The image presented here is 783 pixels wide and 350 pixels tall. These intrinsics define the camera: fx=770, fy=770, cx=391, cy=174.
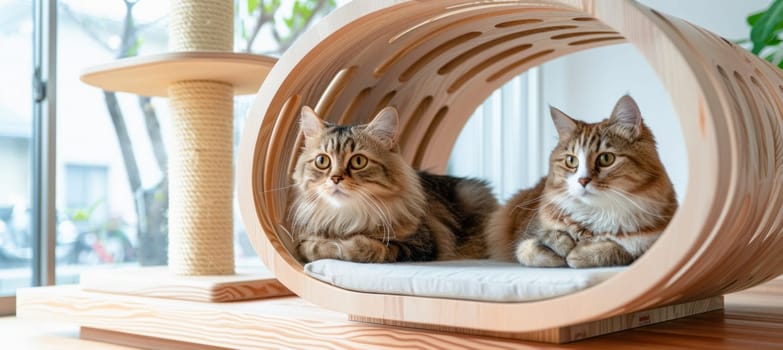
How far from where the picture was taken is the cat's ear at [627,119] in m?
1.49

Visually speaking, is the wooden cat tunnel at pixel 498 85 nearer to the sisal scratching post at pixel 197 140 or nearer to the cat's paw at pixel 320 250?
the cat's paw at pixel 320 250

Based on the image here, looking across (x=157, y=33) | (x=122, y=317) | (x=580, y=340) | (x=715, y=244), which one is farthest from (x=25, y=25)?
(x=715, y=244)

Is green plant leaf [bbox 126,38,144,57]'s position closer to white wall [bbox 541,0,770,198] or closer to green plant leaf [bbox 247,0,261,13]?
green plant leaf [bbox 247,0,261,13]

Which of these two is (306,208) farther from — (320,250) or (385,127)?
(385,127)

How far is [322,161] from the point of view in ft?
5.96

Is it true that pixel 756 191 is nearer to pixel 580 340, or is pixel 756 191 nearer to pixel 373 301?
pixel 580 340

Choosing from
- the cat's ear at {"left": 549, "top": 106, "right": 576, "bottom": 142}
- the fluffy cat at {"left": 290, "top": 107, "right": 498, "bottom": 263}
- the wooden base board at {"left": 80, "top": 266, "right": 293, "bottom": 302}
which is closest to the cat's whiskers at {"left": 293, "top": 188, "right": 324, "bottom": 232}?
the fluffy cat at {"left": 290, "top": 107, "right": 498, "bottom": 263}

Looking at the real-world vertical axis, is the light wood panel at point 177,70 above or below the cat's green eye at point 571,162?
above

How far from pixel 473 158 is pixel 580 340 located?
3088mm

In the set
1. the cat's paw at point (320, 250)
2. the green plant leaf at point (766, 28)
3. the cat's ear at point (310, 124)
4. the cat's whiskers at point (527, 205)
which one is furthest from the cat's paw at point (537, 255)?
the green plant leaf at point (766, 28)

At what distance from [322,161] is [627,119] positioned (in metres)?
0.70

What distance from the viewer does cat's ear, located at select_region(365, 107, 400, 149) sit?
186cm

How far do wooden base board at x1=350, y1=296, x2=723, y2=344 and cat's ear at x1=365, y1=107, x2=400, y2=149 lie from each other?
0.46m

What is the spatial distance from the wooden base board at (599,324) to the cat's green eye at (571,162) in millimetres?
304
